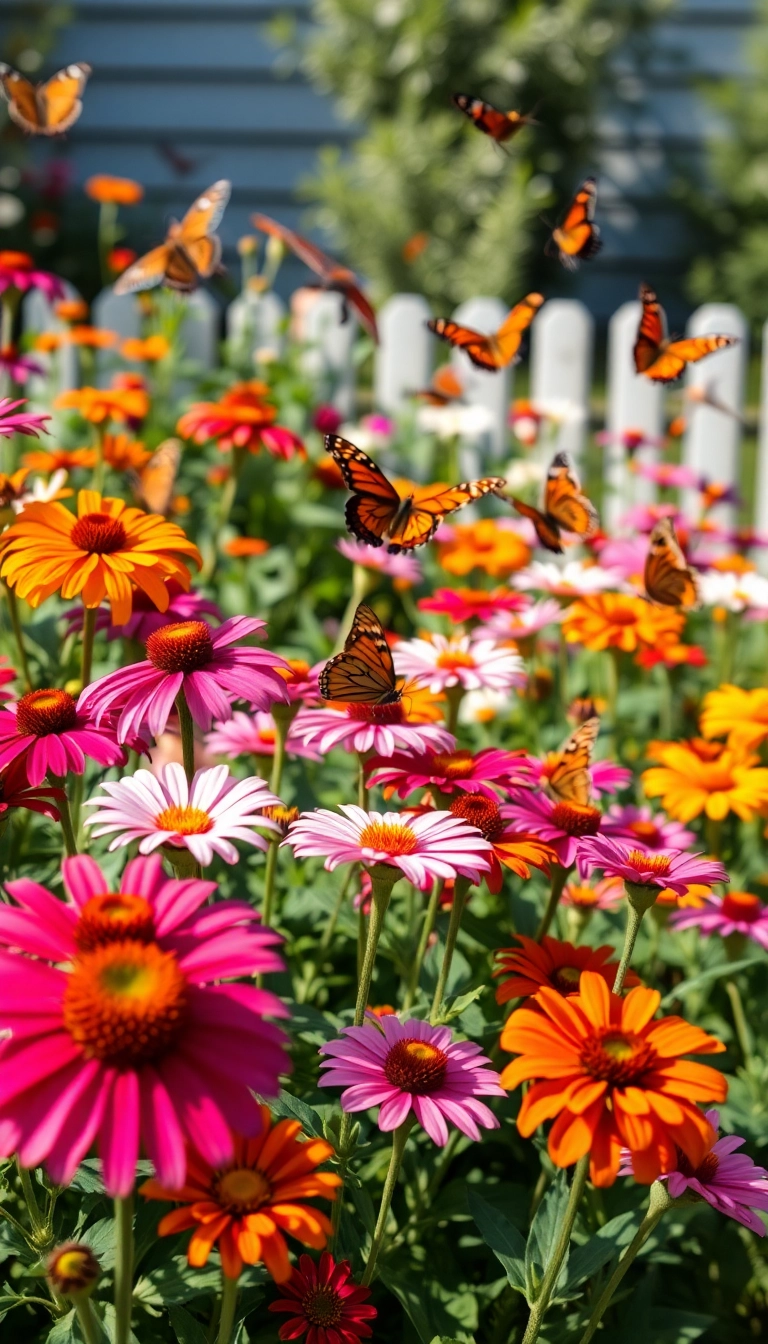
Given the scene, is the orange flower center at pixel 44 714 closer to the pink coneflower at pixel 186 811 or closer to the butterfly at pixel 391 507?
the pink coneflower at pixel 186 811

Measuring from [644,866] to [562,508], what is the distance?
3.63 ft

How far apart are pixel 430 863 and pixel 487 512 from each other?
3031 millimetres

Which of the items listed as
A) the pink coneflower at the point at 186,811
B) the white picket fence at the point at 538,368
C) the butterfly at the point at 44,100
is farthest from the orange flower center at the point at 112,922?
the white picket fence at the point at 538,368

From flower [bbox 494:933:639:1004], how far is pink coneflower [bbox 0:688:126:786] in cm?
43

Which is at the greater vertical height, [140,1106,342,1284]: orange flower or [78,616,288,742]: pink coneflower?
[78,616,288,742]: pink coneflower

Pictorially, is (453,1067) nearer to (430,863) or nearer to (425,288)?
(430,863)

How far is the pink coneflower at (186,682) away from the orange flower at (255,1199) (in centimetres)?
39

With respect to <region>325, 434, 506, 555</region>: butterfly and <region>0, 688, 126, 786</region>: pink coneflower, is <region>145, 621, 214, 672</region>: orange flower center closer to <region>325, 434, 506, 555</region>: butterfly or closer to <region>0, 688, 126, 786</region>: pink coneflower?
<region>0, 688, 126, 786</region>: pink coneflower

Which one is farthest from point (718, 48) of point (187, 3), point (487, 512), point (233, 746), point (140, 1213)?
point (140, 1213)

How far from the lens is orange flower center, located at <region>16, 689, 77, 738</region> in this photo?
1.21 m

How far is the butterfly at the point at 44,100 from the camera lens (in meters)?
2.39

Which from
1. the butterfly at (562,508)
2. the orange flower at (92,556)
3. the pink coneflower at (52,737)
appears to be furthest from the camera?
the butterfly at (562,508)

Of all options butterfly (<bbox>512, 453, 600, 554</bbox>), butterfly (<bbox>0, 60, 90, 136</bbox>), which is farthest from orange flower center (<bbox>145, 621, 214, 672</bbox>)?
butterfly (<bbox>0, 60, 90, 136</bbox>)

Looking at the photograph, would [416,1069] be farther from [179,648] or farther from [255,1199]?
[179,648]
